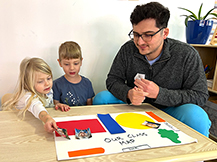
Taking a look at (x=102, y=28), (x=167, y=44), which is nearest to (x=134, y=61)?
(x=167, y=44)

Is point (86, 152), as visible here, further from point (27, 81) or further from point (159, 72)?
point (159, 72)

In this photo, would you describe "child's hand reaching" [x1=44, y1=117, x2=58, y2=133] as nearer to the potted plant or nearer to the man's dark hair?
the man's dark hair

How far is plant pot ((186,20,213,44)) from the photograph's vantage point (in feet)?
5.58

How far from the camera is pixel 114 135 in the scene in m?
0.85

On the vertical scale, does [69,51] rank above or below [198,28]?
below

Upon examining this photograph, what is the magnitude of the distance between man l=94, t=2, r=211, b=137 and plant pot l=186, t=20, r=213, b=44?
435 mm

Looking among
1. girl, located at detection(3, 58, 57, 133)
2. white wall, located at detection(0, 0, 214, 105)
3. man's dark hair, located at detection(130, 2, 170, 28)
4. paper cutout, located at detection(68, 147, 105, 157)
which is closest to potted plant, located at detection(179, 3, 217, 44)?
white wall, located at detection(0, 0, 214, 105)

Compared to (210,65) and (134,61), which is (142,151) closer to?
(134,61)

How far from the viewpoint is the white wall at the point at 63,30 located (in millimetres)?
1516

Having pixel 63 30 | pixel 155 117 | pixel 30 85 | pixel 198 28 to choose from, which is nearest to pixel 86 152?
pixel 155 117

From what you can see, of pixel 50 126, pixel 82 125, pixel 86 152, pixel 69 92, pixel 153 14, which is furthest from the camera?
pixel 69 92

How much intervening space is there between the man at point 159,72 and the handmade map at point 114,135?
19cm

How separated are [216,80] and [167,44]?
2.10 feet

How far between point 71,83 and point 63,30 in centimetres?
46
